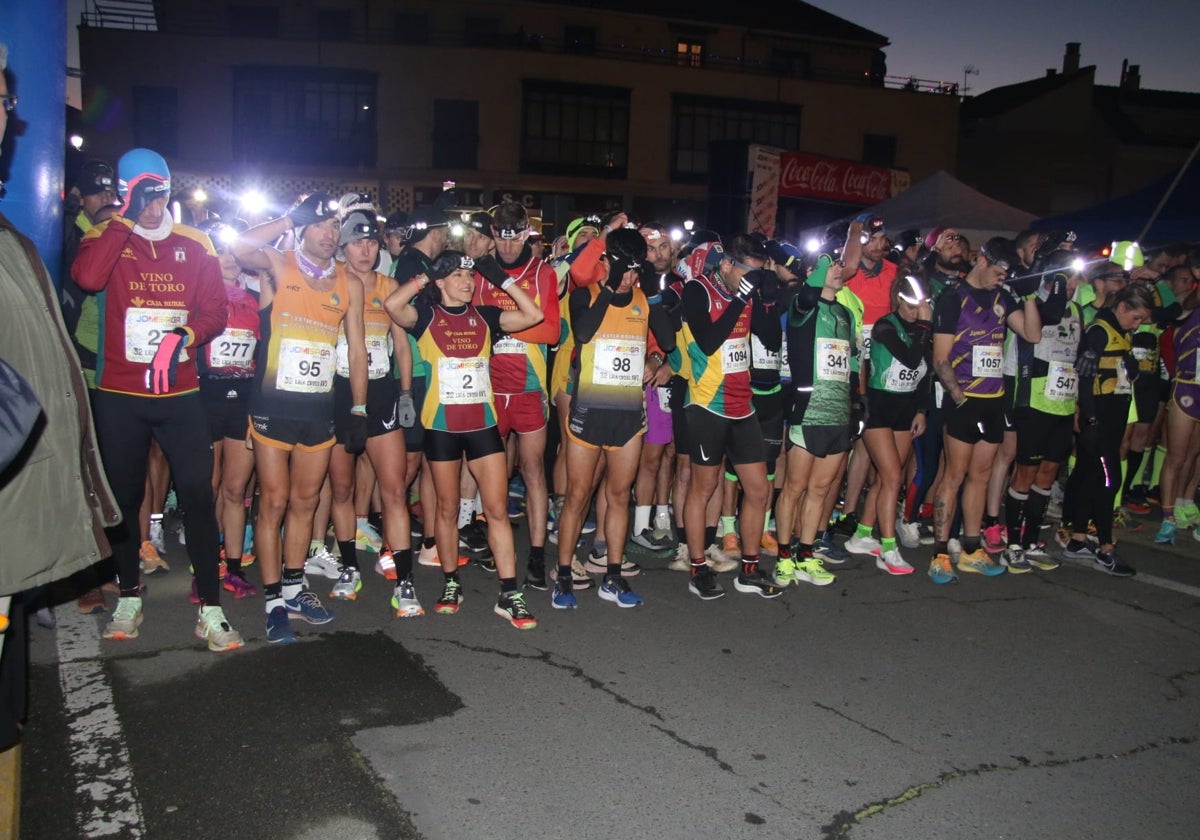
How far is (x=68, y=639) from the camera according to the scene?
4855 millimetres

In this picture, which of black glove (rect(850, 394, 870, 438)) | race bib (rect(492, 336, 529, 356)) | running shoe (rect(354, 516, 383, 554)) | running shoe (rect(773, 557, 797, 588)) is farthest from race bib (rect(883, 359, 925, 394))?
running shoe (rect(354, 516, 383, 554))

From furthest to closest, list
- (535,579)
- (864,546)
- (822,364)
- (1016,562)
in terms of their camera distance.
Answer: (864,546), (1016,562), (822,364), (535,579)

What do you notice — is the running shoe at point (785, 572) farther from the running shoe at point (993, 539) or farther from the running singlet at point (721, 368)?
the running shoe at point (993, 539)

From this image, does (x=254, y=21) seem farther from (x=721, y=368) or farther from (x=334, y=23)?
(x=721, y=368)

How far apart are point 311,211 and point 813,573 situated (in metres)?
→ 4.09

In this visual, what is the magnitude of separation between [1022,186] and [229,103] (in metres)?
34.8

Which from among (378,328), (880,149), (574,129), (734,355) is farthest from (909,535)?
(880,149)

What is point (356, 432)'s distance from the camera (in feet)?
17.4

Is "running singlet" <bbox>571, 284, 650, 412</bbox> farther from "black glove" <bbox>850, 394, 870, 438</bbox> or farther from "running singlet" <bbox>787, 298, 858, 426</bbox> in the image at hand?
"black glove" <bbox>850, 394, 870, 438</bbox>

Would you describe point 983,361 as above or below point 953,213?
below

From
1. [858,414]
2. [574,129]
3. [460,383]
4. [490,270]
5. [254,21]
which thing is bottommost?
[858,414]

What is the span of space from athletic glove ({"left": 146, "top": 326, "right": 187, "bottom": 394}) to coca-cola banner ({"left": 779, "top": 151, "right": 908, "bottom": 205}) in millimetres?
21413

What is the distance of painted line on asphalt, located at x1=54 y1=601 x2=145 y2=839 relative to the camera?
3.21m

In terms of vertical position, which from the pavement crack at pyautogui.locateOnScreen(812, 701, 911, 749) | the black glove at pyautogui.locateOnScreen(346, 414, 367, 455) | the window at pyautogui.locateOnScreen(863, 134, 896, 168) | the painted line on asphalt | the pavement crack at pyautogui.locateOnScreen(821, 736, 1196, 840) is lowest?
the pavement crack at pyautogui.locateOnScreen(821, 736, 1196, 840)
